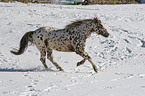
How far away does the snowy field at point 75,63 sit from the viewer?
4320 millimetres

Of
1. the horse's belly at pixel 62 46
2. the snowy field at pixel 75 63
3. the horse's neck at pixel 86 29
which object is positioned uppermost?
the horse's neck at pixel 86 29

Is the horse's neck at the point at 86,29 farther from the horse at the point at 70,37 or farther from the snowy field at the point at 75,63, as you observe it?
the snowy field at the point at 75,63

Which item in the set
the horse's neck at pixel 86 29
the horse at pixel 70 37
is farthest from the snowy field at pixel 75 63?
the horse's neck at pixel 86 29

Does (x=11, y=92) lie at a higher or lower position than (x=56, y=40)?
lower

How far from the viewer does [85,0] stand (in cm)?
1830

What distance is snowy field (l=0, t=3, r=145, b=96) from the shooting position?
4320mm

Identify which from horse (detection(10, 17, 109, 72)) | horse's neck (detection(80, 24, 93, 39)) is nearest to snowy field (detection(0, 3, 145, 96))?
horse (detection(10, 17, 109, 72))

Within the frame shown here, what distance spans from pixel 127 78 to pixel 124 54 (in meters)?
2.64

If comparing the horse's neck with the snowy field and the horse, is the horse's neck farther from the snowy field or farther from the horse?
the snowy field

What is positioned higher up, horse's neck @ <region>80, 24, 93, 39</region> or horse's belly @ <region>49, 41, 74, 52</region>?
horse's neck @ <region>80, 24, 93, 39</region>

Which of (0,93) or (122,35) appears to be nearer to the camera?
(0,93)

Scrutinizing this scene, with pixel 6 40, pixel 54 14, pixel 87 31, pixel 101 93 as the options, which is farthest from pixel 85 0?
pixel 101 93

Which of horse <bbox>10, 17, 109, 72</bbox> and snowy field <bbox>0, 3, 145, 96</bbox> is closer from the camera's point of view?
snowy field <bbox>0, 3, 145, 96</bbox>

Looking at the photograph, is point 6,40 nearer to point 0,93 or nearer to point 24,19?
point 24,19
